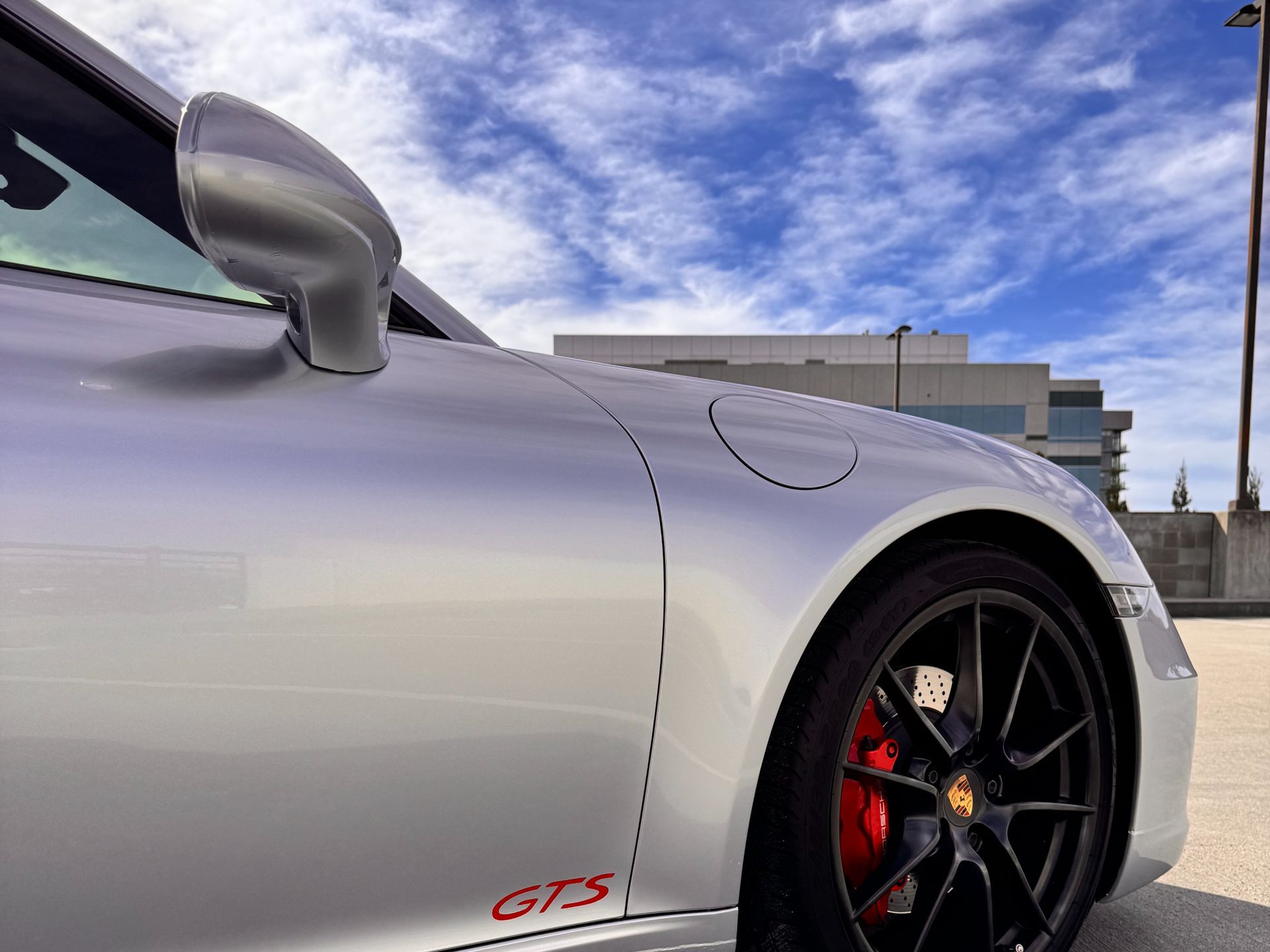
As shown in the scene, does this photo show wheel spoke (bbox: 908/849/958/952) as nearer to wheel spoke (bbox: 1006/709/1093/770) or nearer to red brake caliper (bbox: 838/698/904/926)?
red brake caliper (bbox: 838/698/904/926)

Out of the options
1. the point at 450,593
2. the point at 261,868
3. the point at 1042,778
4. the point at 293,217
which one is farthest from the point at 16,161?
the point at 1042,778

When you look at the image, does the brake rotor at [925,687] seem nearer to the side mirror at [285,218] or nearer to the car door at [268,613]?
the car door at [268,613]

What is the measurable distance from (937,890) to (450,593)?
38.1 inches

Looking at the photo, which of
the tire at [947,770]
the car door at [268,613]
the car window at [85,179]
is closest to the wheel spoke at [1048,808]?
the tire at [947,770]

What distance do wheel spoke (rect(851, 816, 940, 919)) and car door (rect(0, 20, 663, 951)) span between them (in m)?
0.42

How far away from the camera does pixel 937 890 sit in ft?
4.59

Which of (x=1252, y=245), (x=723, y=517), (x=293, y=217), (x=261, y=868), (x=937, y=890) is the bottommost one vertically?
(x=937, y=890)

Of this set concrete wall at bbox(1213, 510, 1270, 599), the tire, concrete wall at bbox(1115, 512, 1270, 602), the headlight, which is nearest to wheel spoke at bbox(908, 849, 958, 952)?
the tire

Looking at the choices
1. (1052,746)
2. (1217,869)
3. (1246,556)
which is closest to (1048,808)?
(1052,746)

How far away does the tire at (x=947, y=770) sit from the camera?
1247 mm

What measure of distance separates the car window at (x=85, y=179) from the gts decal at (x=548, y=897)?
2.99ft

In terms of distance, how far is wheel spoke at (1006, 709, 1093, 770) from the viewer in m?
1.49

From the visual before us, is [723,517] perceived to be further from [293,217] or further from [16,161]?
[16,161]

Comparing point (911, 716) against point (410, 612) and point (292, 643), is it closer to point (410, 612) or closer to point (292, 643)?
point (410, 612)
